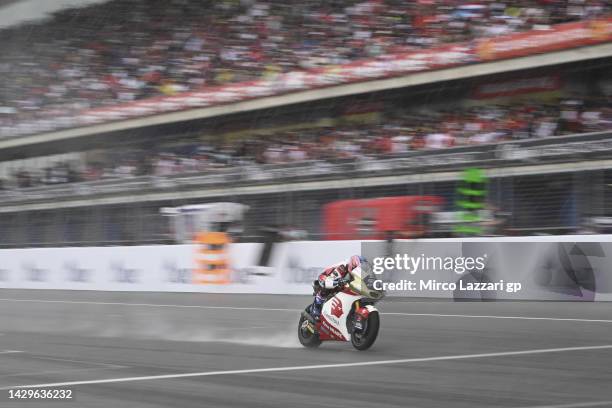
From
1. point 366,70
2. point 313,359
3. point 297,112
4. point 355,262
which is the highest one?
point 366,70

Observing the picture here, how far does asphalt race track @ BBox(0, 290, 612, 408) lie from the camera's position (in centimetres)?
595

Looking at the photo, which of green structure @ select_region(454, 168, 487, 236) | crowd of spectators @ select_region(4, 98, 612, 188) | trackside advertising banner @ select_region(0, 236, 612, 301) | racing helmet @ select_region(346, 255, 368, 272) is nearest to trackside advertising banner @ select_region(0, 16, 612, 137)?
crowd of spectators @ select_region(4, 98, 612, 188)

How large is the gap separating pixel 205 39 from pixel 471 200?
1381 centimetres

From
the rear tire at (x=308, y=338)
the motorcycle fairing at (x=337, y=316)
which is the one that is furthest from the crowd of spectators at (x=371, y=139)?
the motorcycle fairing at (x=337, y=316)

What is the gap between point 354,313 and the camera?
8672 mm

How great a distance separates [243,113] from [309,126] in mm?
2264

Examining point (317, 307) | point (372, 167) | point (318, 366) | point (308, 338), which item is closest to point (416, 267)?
point (372, 167)

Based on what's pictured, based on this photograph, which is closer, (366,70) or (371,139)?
(371,139)

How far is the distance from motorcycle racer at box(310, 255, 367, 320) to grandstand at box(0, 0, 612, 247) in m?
6.79

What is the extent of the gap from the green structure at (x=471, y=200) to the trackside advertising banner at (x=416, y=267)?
0.47m

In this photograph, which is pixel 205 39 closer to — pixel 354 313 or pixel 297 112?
pixel 297 112

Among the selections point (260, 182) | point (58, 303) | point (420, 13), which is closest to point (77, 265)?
point (58, 303)

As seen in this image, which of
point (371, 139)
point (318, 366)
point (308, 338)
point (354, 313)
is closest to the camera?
point (318, 366)

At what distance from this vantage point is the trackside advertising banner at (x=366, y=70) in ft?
59.4
